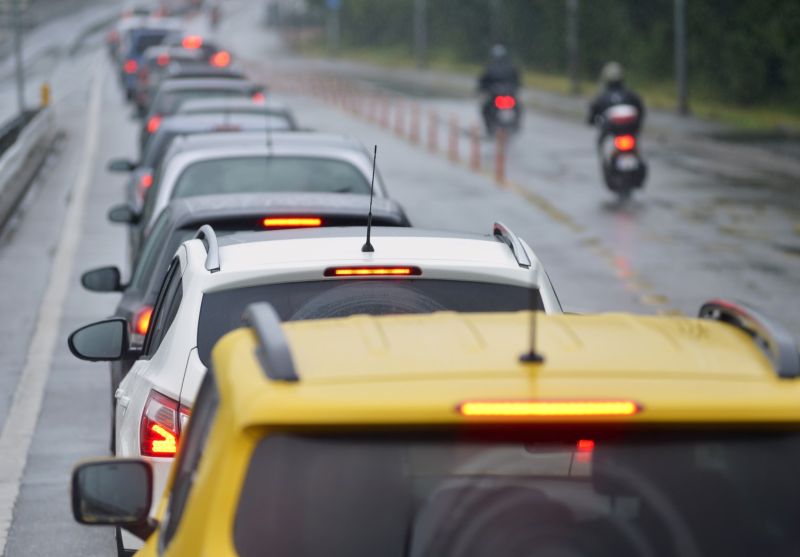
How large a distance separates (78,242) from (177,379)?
15.5 meters

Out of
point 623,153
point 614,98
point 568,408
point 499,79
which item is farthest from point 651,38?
point 568,408

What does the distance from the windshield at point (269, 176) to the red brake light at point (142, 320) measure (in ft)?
10.4

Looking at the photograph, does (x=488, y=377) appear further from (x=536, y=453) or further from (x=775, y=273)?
(x=775, y=273)

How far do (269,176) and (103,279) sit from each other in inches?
76.4

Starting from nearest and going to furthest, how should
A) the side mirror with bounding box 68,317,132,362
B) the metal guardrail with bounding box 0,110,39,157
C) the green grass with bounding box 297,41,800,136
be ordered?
the side mirror with bounding box 68,317,132,362 < the metal guardrail with bounding box 0,110,39,157 < the green grass with bounding box 297,41,800,136

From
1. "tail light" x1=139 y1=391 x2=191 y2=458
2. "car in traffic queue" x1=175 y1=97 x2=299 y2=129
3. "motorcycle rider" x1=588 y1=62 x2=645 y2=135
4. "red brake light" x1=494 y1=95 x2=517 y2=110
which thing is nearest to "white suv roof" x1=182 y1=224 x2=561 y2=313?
"tail light" x1=139 y1=391 x2=191 y2=458

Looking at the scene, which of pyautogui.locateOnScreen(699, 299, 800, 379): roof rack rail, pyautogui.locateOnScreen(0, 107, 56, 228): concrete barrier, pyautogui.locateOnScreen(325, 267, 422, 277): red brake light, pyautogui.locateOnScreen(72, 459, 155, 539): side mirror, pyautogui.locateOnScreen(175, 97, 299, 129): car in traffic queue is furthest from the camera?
pyautogui.locateOnScreen(0, 107, 56, 228): concrete barrier

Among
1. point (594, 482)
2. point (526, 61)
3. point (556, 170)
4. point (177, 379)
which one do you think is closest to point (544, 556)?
point (594, 482)

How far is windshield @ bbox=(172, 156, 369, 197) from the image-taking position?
11.5 meters

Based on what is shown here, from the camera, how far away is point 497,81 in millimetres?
38062

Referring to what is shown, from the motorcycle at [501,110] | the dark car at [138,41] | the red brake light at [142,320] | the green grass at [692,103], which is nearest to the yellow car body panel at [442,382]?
the red brake light at [142,320]

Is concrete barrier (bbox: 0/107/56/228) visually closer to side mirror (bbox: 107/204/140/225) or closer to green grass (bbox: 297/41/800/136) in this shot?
side mirror (bbox: 107/204/140/225)

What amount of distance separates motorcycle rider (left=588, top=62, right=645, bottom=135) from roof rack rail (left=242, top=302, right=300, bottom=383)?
22.1 m

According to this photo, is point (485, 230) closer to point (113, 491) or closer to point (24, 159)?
point (24, 159)
